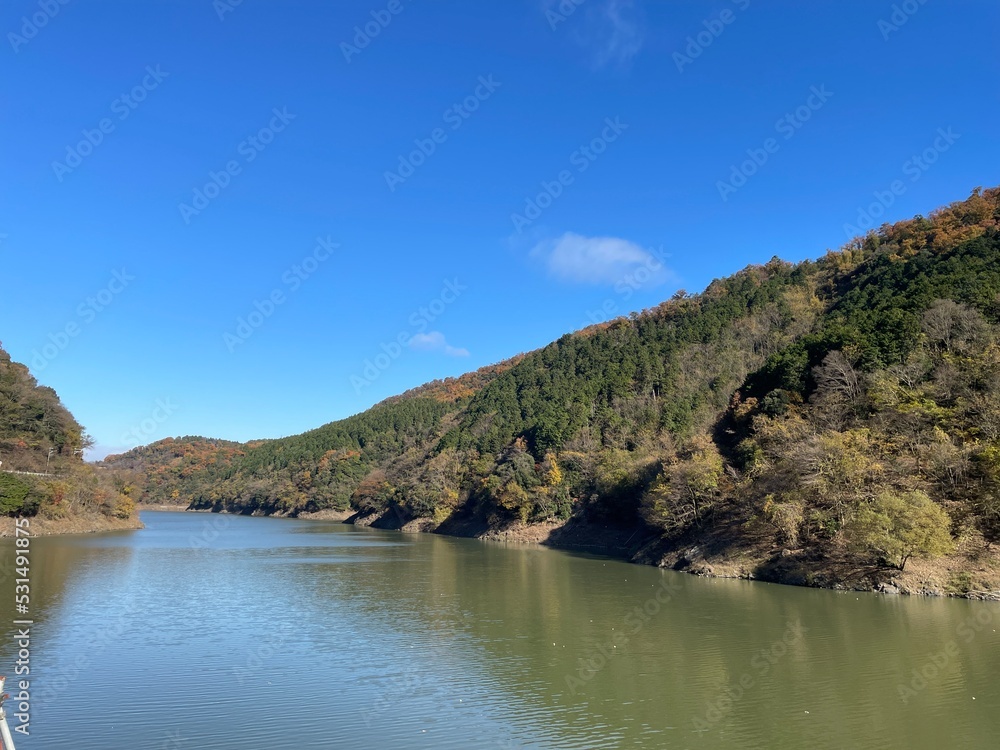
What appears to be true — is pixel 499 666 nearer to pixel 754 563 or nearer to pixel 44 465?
pixel 754 563

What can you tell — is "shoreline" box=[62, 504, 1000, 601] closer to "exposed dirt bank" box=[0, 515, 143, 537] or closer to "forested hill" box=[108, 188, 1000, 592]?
"exposed dirt bank" box=[0, 515, 143, 537]

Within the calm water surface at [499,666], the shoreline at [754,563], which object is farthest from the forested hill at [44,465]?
the calm water surface at [499,666]

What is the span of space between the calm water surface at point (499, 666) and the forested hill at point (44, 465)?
105 ft

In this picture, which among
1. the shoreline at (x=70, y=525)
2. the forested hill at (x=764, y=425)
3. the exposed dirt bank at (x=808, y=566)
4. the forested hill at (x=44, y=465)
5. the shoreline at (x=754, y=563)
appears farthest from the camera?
the forested hill at (x=44, y=465)

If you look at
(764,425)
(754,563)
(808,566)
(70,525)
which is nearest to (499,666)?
(808,566)

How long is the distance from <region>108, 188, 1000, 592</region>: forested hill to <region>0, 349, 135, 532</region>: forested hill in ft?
132

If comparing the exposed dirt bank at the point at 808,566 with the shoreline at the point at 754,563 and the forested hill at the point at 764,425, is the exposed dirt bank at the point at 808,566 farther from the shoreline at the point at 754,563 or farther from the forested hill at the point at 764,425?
the forested hill at the point at 764,425

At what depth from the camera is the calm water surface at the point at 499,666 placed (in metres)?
13.6

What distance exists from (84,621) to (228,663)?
9.12 meters

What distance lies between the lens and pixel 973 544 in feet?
99.9

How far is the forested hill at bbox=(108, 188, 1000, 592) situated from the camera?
33.2 meters

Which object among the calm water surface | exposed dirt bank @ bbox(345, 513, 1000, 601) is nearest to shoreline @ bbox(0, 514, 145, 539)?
the calm water surface

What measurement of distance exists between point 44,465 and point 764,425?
7153cm

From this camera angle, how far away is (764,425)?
149 ft
